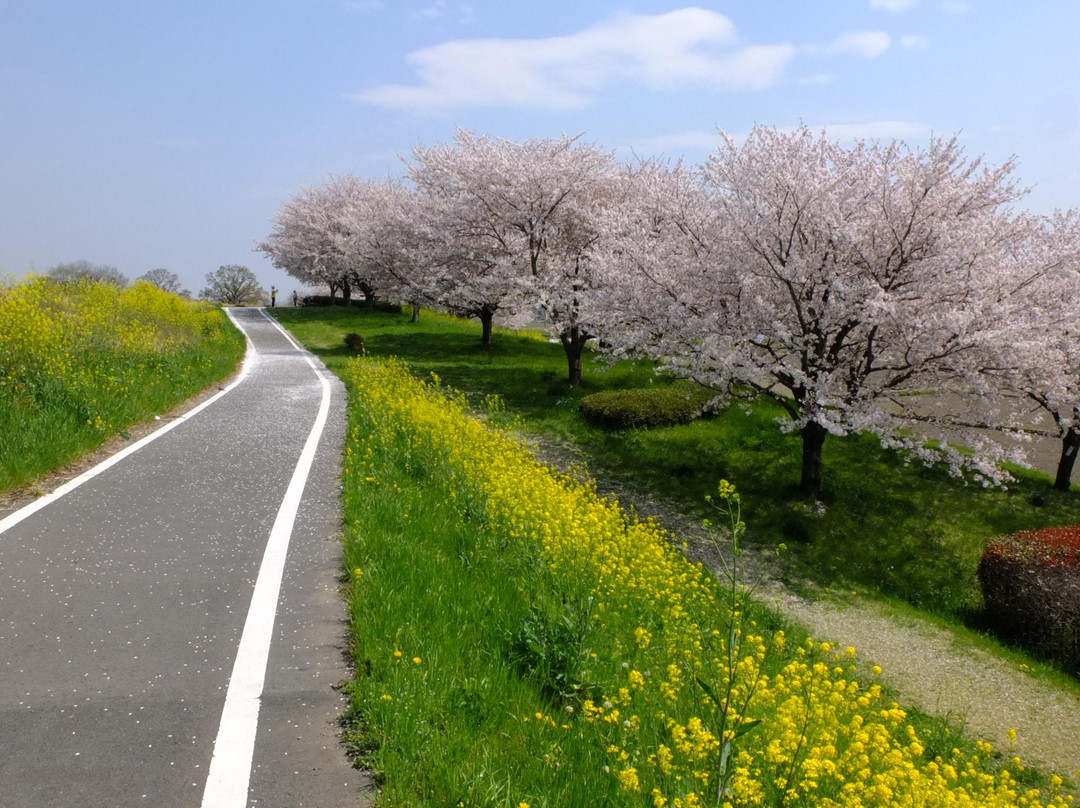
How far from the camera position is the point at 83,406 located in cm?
1045

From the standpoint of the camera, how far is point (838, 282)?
12.2m

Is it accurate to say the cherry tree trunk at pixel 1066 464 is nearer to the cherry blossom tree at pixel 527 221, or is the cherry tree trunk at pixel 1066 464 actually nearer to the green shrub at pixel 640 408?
the green shrub at pixel 640 408

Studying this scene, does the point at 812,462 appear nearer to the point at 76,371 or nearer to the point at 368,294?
the point at 76,371

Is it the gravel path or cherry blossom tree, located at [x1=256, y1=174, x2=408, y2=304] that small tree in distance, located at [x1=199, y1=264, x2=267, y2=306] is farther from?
the gravel path

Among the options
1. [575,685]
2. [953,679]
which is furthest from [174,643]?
[953,679]

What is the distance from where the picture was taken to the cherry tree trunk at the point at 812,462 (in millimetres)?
14227

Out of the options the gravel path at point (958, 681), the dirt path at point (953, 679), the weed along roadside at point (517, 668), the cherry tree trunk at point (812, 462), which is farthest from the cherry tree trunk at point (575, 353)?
the gravel path at point (958, 681)

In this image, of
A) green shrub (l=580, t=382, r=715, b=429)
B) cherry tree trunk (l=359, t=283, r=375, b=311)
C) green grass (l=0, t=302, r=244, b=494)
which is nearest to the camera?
green grass (l=0, t=302, r=244, b=494)

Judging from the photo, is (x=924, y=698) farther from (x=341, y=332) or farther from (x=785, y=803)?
(x=341, y=332)

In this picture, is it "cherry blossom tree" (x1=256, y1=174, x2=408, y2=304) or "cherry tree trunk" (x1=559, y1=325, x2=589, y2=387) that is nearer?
"cherry tree trunk" (x1=559, y1=325, x2=589, y2=387)

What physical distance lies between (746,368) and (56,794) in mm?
12290

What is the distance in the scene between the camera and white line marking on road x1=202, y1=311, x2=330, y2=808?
3.31 meters

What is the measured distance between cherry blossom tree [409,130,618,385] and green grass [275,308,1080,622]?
3.11 meters

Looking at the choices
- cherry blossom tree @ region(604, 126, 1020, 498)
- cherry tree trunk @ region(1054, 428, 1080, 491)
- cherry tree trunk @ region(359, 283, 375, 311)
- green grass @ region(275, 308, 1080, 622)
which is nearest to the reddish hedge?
green grass @ region(275, 308, 1080, 622)
